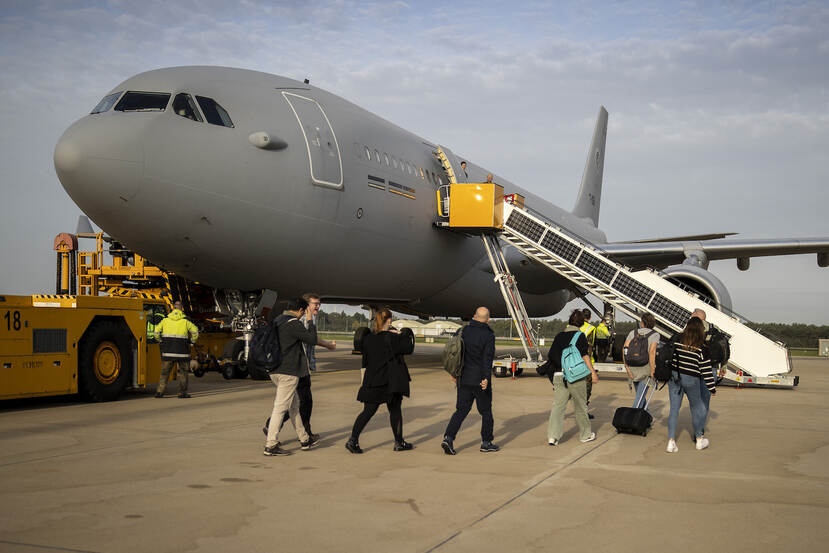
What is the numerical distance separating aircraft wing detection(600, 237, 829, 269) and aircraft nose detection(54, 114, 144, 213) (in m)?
14.4

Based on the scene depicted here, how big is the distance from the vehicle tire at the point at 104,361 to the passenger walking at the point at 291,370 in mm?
4786

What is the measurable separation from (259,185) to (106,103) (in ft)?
8.52

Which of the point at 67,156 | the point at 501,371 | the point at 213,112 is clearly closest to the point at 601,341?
the point at 501,371

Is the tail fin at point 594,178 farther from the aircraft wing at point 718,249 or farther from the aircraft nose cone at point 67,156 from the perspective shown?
the aircraft nose cone at point 67,156

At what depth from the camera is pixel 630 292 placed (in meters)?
16.1

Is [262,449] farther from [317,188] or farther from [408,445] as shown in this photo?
[317,188]

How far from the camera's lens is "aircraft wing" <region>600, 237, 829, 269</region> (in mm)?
19078

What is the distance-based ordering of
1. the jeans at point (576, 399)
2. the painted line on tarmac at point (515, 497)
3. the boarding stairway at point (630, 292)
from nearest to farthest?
the painted line on tarmac at point (515, 497)
the jeans at point (576, 399)
the boarding stairway at point (630, 292)

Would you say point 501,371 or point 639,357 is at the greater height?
point 639,357

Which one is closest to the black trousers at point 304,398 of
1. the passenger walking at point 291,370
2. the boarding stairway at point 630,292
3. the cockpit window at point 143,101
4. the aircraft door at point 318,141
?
the passenger walking at point 291,370

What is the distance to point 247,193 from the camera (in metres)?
10.9

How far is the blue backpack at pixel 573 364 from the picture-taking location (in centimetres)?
820

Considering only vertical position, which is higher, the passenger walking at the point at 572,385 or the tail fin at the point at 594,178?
the tail fin at the point at 594,178

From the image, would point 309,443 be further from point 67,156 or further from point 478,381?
point 67,156
